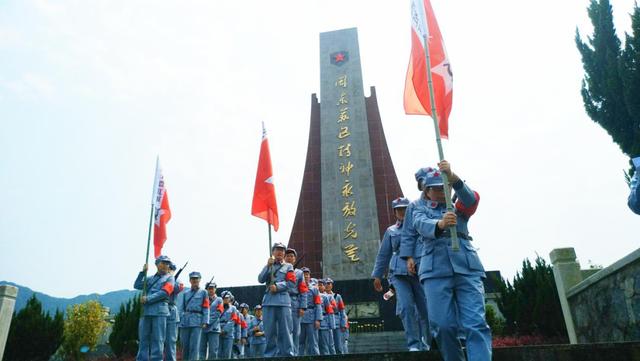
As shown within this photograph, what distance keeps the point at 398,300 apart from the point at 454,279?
2.65 metres

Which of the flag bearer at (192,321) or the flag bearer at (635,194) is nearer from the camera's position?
the flag bearer at (635,194)

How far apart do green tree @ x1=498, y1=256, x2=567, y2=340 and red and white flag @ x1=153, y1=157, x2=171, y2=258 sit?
898 cm

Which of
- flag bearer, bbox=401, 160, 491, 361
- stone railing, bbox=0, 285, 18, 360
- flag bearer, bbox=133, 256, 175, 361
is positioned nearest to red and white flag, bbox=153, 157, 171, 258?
flag bearer, bbox=133, 256, 175, 361

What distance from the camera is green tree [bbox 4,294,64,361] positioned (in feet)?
41.5

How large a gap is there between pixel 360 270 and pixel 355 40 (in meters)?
12.8

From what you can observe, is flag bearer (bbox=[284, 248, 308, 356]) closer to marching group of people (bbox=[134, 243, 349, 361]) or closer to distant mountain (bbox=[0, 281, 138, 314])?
marching group of people (bbox=[134, 243, 349, 361])

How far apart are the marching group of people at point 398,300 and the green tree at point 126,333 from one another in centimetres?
420

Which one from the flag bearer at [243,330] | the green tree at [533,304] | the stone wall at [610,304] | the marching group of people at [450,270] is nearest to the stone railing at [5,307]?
the flag bearer at [243,330]

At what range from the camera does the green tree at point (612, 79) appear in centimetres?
1188

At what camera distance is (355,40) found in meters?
24.2

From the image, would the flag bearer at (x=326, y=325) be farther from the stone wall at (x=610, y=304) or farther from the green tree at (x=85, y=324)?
the green tree at (x=85, y=324)

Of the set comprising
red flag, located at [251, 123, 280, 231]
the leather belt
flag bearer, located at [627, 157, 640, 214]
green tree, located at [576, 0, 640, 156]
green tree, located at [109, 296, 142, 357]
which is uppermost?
green tree, located at [576, 0, 640, 156]

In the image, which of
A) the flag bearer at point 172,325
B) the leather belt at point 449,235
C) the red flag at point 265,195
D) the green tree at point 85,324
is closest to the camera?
the leather belt at point 449,235

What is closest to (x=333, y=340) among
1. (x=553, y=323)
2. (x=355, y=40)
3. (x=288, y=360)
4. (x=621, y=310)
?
(x=553, y=323)
